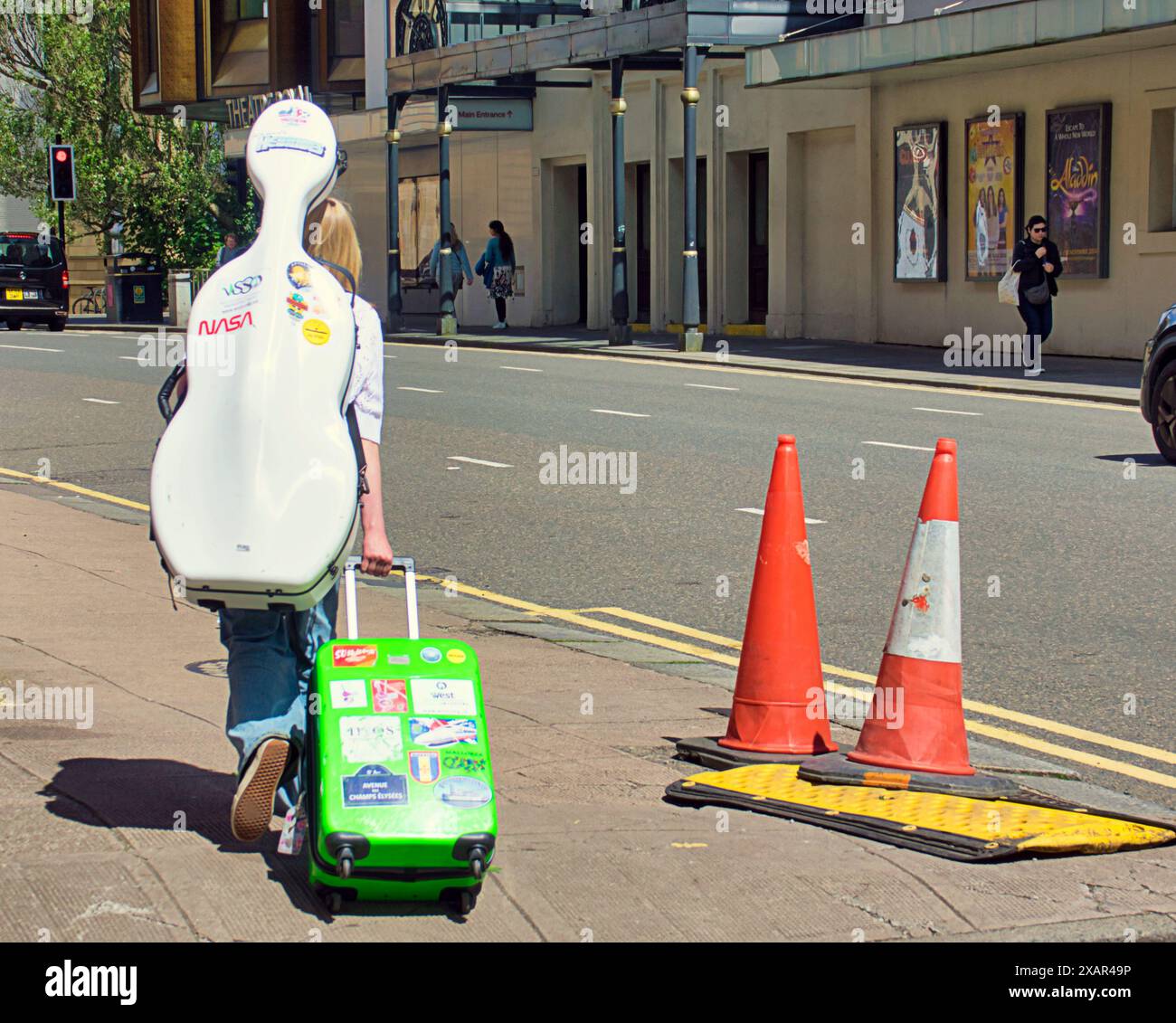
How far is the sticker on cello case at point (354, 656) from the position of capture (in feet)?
14.6

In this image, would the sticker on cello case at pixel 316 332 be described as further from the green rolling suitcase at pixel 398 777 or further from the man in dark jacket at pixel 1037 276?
the man in dark jacket at pixel 1037 276

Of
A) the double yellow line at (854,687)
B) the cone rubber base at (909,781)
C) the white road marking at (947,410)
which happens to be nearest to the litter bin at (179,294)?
the white road marking at (947,410)

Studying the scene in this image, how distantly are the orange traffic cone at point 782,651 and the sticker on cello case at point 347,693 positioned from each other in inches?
71.4

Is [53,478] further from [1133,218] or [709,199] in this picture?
[709,199]

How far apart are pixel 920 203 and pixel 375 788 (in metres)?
24.0

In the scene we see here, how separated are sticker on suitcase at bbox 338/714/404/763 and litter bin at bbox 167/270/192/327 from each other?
117ft

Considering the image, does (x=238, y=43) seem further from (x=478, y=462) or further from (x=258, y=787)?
(x=258, y=787)

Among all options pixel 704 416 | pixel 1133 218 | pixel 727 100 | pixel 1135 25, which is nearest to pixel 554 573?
pixel 704 416

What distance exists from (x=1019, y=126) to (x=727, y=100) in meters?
7.04

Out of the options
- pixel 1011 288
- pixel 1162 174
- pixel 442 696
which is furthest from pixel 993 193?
pixel 442 696

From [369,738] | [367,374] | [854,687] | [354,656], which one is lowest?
[854,687]

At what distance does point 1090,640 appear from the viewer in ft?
26.0

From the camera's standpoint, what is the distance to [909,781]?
546cm

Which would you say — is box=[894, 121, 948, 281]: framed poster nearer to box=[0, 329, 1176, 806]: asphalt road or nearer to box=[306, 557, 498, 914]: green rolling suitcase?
box=[0, 329, 1176, 806]: asphalt road
